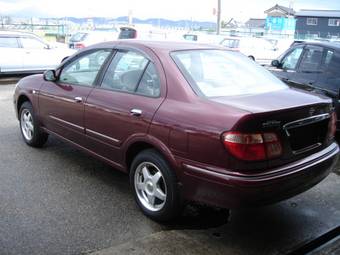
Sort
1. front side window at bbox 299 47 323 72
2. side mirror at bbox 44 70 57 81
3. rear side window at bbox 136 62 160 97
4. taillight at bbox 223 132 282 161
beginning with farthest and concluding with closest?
1. front side window at bbox 299 47 323 72
2. side mirror at bbox 44 70 57 81
3. rear side window at bbox 136 62 160 97
4. taillight at bbox 223 132 282 161

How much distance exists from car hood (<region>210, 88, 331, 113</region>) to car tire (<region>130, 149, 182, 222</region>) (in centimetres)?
75

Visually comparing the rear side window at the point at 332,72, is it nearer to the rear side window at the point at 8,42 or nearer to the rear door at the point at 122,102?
the rear door at the point at 122,102

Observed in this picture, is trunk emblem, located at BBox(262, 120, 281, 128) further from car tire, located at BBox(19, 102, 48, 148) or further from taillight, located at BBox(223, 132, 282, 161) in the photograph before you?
car tire, located at BBox(19, 102, 48, 148)

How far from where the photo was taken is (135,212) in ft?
13.7

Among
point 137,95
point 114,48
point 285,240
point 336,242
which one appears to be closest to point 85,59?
point 114,48

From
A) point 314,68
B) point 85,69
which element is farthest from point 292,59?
point 85,69

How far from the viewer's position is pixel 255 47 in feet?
72.8

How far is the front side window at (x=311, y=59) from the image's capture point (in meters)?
7.07

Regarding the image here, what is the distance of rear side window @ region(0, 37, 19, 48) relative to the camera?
13523mm

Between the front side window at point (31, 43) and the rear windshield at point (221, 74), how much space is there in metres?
10.9

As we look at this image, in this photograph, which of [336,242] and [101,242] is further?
[336,242]

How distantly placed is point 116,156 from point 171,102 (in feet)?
3.15

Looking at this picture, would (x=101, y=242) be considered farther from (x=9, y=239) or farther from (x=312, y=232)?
(x=312, y=232)

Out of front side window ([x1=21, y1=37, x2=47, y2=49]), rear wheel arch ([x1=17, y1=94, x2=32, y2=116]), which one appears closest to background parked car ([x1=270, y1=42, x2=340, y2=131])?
rear wheel arch ([x1=17, y1=94, x2=32, y2=116])
